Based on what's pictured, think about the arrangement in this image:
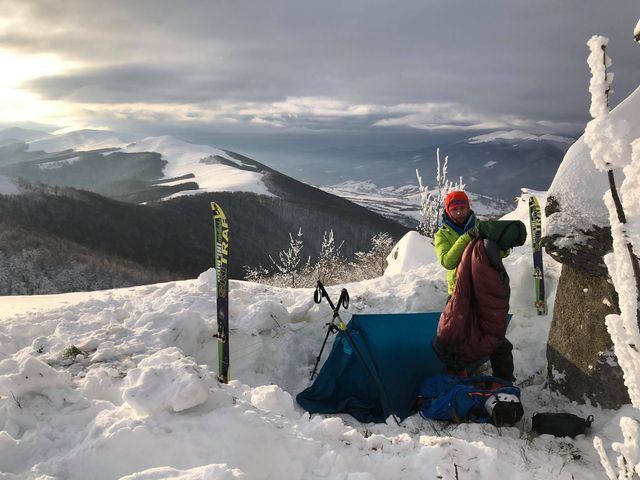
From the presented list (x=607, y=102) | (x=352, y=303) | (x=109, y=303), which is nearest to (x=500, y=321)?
(x=352, y=303)

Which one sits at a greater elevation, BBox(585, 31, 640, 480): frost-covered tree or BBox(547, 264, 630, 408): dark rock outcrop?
BBox(585, 31, 640, 480): frost-covered tree

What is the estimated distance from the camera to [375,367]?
6.61m

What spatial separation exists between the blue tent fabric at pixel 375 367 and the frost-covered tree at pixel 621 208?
4.82 meters

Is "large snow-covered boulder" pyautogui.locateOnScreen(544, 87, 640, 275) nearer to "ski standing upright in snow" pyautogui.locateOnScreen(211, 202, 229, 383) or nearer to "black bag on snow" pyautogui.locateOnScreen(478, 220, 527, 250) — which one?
"black bag on snow" pyautogui.locateOnScreen(478, 220, 527, 250)

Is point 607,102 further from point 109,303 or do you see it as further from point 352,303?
point 109,303

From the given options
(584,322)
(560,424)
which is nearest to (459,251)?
(584,322)

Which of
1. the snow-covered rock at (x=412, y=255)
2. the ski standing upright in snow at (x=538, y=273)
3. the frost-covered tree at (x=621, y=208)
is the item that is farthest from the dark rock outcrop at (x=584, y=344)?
the snow-covered rock at (x=412, y=255)

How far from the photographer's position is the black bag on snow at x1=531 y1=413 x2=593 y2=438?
493 cm

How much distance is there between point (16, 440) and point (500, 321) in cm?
538

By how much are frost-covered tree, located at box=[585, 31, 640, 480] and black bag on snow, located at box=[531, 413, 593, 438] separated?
3.79 metres

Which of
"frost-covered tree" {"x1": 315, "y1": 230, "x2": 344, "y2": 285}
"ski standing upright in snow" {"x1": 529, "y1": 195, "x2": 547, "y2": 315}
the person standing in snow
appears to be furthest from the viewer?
"frost-covered tree" {"x1": 315, "y1": 230, "x2": 344, "y2": 285}

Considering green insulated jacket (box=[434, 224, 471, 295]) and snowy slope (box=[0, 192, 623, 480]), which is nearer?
snowy slope (box=[0, 192, 623, 480])

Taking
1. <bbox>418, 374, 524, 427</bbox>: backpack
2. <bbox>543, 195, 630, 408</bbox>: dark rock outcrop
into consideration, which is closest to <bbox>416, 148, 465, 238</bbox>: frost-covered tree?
<bbox>543, 195, 630, 408</bbox>: dark rock outcrop

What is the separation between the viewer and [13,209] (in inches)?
3617
